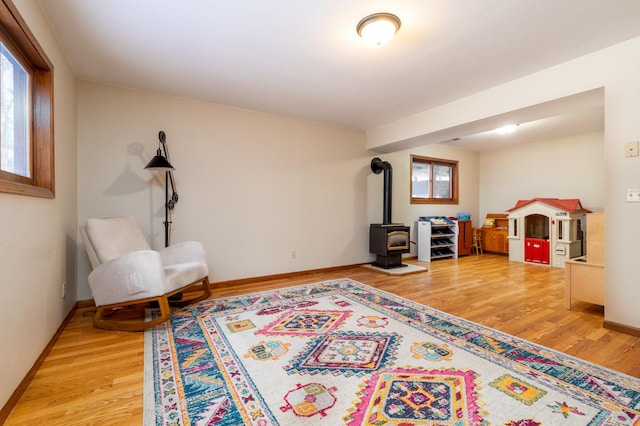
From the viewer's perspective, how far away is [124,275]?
229cm

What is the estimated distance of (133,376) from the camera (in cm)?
172

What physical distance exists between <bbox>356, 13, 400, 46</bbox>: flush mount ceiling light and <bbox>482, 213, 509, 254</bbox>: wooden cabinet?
17.4ft

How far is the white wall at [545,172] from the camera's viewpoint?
16.9 ft

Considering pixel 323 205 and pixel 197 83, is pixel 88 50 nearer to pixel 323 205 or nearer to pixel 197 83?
pixel 197 83

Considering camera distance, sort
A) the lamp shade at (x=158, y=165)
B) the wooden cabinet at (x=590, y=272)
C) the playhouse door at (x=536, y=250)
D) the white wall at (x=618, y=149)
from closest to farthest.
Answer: the white wall at (x=618, y=149) → the wooden cabinet at (x=590, y=272) → the lamp shade at (x=158, y=165) → the playhouse door at (x=536, y=250)

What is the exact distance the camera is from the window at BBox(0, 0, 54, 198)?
63.2 inches

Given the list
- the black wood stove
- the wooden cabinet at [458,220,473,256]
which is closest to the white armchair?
the black wood stove

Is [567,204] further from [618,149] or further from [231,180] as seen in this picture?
[231,180]

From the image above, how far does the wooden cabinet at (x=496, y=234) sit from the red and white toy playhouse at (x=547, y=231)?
0.40m

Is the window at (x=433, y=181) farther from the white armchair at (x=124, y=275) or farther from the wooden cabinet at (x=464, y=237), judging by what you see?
the white armchair at (x=124, y=275)

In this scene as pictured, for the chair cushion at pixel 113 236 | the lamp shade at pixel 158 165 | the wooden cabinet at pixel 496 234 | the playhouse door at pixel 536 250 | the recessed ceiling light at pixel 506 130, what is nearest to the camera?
the chair cushion at pixel 113 236

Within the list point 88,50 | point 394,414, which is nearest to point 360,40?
point 88,50

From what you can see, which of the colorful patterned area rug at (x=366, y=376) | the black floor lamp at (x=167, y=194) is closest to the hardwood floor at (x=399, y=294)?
the colorful patterned area rug at (x=366, y=376)

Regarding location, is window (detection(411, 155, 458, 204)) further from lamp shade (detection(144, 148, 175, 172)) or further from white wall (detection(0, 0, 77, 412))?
white wall (detection(0, 0, 77, 412))
